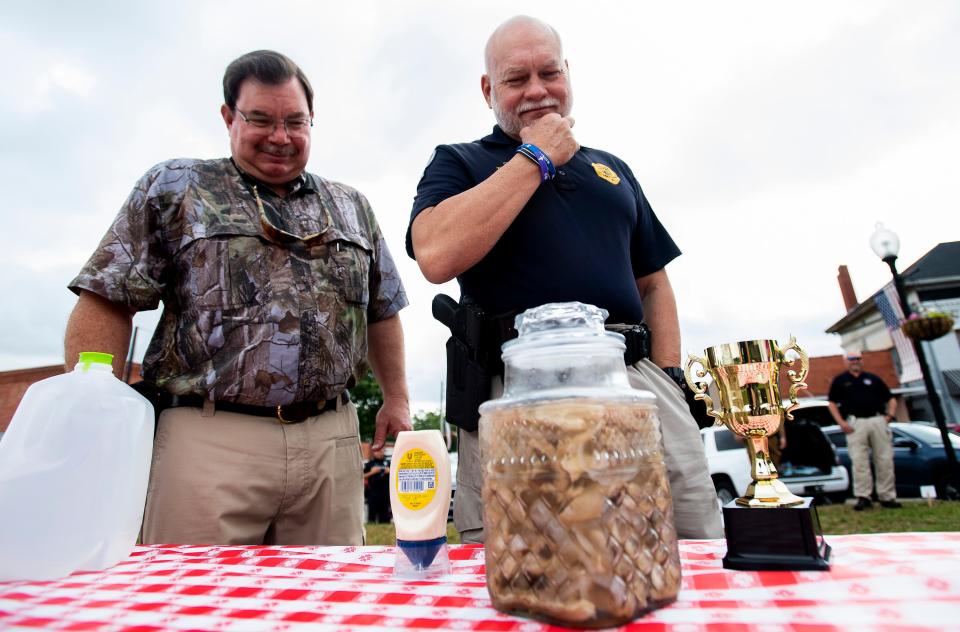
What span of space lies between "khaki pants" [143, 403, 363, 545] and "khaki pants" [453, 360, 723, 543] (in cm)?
58

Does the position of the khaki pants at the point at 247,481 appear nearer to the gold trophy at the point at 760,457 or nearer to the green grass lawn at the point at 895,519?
the gold trophy at the point at 760,457

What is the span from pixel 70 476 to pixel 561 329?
923mm

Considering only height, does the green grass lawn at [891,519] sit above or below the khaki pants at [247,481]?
below

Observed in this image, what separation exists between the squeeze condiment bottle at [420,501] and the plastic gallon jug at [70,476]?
0.55 meters

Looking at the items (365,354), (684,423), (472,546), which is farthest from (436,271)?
(365,354)

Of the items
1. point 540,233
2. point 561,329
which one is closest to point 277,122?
point 540,233

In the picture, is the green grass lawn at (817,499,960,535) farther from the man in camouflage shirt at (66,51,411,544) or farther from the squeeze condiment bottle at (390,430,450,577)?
the squeeze condiment bottle at (390,430,450,577)

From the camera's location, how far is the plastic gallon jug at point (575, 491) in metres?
0.58

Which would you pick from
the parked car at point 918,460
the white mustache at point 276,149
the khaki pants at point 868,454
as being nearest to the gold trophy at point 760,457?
the white mustache at point 276,149

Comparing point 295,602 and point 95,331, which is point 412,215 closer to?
point 295,602

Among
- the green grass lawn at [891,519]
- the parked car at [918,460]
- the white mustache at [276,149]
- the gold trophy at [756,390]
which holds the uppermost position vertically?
the white mustache at [276,149]

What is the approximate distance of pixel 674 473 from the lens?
1.44m

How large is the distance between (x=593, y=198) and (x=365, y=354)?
1039mm

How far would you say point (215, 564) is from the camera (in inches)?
39.3
